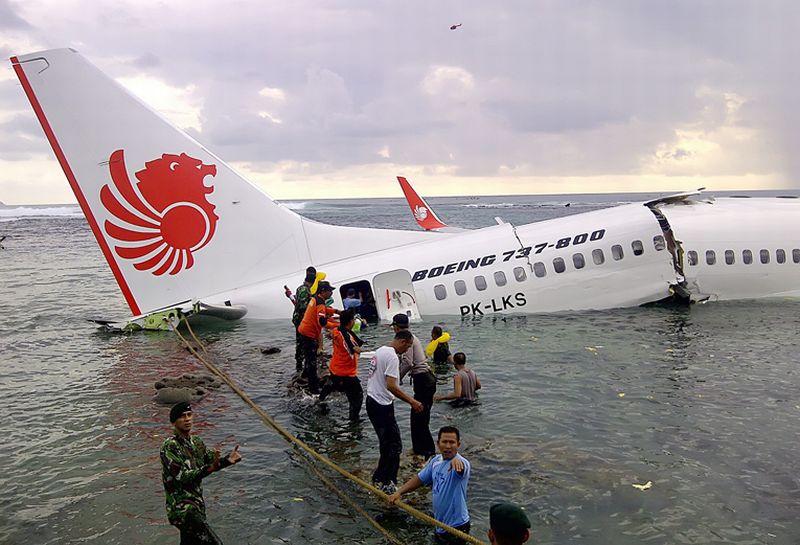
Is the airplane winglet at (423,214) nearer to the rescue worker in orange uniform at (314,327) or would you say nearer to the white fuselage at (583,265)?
the white fuselage at (583,265)

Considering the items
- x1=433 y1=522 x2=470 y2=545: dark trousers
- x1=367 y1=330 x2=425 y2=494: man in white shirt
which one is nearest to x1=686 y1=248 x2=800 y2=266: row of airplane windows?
x1=367 y1=330 x2=425 y2=494: man in white shirt

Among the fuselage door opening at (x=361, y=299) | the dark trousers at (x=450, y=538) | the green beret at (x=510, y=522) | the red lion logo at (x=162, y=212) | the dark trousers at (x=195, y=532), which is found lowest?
the dark trousers at (x=450, y=538)

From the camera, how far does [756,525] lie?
742 cm

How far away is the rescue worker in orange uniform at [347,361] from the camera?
10133 millimetres

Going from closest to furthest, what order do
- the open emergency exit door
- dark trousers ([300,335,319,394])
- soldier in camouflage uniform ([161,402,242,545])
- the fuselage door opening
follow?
soldier in camouflage uniform ([161,402,242,545]), dark trousers ([300,335,319,394]), the fuselage door opening, the open emergency exit door

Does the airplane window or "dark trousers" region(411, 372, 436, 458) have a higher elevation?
the airplane window

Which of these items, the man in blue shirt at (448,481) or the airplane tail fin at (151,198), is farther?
the airplane tail fin at (151,198)

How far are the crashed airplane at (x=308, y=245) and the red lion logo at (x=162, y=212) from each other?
0.09ft

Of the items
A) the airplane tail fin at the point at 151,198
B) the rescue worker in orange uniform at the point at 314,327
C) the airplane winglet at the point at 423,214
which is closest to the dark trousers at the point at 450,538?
the rescue worker in orange uniform at the point at 314,327

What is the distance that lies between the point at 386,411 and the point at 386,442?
40 centimetres

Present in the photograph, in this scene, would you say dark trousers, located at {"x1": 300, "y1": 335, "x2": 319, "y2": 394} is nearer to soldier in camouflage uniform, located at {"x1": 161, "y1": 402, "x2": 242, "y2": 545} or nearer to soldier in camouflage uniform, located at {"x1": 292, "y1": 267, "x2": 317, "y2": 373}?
soldier in camouflage uniform, located at {"x1": 292, "y1": 267, "x2": 317, "y2": 373}

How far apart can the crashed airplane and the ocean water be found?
908 millimetres

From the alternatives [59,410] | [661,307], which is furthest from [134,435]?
[661,307]

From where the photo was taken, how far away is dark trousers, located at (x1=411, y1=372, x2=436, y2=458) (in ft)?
30.1
